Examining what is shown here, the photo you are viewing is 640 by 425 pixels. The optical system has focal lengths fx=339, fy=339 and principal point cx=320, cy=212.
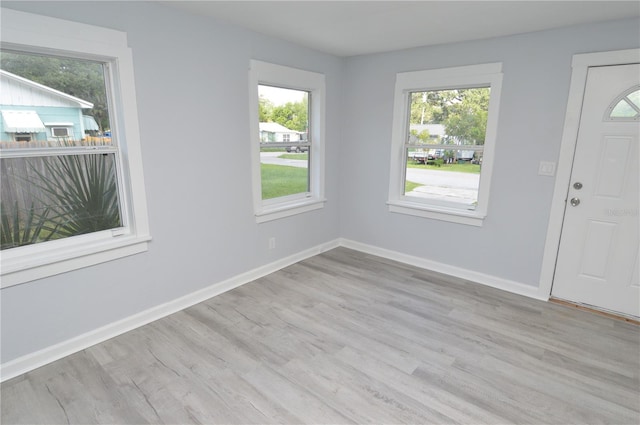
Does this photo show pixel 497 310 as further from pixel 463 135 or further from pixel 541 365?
pixel 463 135

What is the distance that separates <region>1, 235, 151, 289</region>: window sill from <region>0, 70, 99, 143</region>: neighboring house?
0.71m

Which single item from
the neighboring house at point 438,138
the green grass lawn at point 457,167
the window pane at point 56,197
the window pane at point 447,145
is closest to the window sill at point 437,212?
the window pane at point 447,145

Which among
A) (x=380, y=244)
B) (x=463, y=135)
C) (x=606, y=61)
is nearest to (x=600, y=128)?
(x=606, y=61)

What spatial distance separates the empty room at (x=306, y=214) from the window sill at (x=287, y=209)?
0.03m

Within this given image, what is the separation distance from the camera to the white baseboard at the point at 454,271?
3.21 m

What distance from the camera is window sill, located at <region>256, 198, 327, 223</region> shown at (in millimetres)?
3451

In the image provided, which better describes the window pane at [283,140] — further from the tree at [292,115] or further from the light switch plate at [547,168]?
the light switch plate at [547,168]

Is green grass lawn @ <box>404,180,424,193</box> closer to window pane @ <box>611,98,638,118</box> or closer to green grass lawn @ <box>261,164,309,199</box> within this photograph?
green grass lawn @ <box>261,164,309,199</box>

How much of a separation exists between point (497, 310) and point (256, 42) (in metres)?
3.19

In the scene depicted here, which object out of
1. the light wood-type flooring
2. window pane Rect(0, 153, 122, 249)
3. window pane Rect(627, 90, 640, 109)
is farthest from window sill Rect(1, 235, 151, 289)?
window pane Rect(627, 90, 640, 109)

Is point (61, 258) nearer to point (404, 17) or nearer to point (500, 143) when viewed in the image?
point (404, 17)

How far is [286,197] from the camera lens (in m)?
3.87

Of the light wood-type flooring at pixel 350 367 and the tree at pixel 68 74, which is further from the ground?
the tree at pixel 68 74

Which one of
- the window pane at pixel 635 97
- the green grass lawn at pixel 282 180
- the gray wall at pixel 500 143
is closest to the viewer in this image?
the window pane at pixel 635 97
